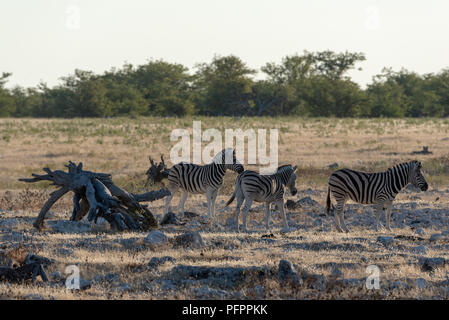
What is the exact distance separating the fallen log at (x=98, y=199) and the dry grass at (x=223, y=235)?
0.57 metres

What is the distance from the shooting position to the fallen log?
1352 cm

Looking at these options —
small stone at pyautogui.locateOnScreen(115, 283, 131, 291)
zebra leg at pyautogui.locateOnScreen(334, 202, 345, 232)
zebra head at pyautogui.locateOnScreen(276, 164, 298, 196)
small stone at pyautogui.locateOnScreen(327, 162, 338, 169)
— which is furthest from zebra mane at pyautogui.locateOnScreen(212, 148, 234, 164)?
small stone at pyautogui.locateOnScreen(327, 162, 338, 169)

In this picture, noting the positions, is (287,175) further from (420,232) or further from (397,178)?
(420,232)

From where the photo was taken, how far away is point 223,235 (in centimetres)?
1302

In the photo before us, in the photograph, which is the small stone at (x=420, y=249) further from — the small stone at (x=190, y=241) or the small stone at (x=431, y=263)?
the small stone at (x=190, y=241)

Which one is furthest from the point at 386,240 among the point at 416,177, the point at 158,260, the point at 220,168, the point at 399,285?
the point at 220,168

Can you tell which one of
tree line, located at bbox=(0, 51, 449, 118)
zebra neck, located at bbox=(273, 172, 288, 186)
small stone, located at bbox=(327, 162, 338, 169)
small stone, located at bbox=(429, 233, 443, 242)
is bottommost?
small stone, located at bbox=(429, 233, 443, 242)

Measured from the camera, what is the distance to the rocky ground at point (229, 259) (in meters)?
8.82

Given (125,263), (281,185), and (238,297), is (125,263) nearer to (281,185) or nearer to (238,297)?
(238,297)

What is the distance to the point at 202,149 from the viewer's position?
37250mm

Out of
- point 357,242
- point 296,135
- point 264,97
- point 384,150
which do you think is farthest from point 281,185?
point 264,97

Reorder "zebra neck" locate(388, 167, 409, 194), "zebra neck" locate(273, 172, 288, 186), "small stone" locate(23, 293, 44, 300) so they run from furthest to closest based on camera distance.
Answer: "zebra neck" locate(273, 172, 288, 186), "zebra neck" locate(388, 167, 409, 194), "small stone" locate(23, 293, 44, 300)

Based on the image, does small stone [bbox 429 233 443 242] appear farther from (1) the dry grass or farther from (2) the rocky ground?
(1) the dry grass

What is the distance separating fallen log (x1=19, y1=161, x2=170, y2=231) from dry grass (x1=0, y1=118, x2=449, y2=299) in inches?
22.4
